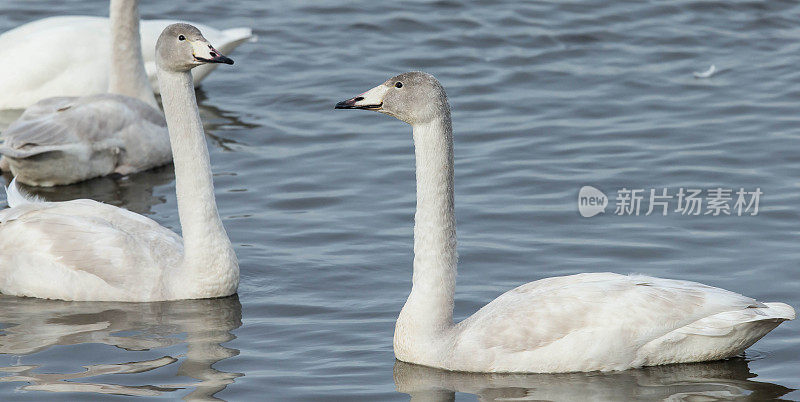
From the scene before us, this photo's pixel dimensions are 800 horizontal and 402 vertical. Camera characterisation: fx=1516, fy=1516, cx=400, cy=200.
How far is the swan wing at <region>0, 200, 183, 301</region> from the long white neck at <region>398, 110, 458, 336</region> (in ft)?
6.80

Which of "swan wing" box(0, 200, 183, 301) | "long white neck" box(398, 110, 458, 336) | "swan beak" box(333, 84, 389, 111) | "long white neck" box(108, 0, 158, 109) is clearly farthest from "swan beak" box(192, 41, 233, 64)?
"long white neck" box(108, 0, 158, 109)

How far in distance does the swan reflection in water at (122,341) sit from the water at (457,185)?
18 millimetres

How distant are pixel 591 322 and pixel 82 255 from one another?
346 centimetres

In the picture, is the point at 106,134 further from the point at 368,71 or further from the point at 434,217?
the point at 434,217

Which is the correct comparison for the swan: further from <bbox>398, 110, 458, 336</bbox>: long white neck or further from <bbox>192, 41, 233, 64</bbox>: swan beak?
<bbox>398, 110, 458, 336</bbox>: long white neck

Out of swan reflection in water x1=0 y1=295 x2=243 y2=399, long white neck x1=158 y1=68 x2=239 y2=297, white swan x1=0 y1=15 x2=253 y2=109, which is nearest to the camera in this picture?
swan reflection in water x1=0 y1=295 x2=243 y2=399

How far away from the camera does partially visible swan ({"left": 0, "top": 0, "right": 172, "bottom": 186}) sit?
12.2 meters

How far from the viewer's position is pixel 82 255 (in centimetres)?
956

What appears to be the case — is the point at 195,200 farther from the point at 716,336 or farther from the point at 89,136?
the point at 716,336

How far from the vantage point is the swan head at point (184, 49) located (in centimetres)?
945

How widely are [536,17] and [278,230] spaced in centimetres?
725

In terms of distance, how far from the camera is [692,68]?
597 inches

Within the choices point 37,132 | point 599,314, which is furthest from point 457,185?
point 599,314

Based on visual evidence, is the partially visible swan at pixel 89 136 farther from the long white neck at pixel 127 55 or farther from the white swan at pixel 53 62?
the white swan at pixel 53 62
